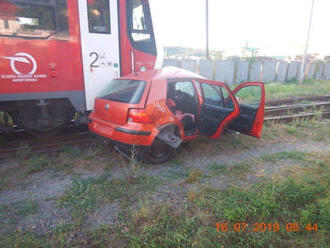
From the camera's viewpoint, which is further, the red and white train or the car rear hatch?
the red and white train

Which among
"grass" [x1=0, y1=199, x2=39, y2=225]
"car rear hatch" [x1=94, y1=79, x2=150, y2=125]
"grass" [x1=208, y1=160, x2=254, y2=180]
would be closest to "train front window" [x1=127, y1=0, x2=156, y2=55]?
"car rear hatch" [x1=94, y1=79, x2=150, y2=125]

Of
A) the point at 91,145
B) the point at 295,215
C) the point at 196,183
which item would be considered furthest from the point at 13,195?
the point at 295,215

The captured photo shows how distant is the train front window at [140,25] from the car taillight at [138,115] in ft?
7.88

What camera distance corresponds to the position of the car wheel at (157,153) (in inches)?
162

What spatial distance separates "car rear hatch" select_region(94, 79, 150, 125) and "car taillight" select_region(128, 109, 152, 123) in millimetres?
73

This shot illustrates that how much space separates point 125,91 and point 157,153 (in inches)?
50.4

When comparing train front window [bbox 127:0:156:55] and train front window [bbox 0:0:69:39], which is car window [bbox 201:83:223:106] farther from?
train front window [bbox 0:0:69:39]

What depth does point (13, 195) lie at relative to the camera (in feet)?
10.9

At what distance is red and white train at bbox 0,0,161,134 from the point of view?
4.25 meters

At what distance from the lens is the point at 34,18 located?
14.2 feet

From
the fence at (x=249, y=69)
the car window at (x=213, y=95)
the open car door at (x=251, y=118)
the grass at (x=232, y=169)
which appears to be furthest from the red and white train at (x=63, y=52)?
the fence at (x=249, y=69)

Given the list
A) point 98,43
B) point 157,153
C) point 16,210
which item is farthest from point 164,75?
point 16,210

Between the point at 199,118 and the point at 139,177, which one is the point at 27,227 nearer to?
the point at 139,177
